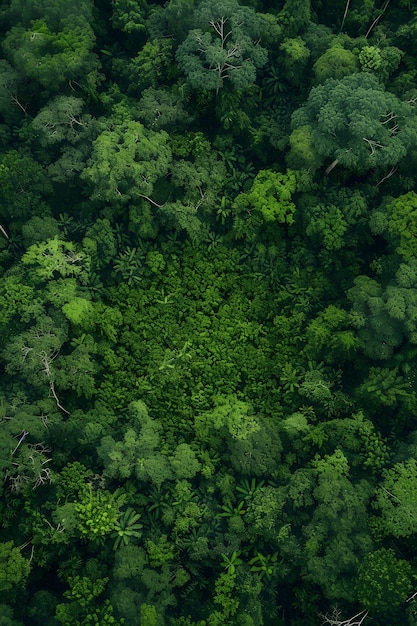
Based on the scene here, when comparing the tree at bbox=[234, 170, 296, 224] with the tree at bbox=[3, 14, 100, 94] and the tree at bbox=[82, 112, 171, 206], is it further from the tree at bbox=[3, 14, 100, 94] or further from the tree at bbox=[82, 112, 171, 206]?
Result: the tree at bbox=[3, 14, 100, 94]

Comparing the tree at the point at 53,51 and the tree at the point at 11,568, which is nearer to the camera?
the tree at the point at 11,568

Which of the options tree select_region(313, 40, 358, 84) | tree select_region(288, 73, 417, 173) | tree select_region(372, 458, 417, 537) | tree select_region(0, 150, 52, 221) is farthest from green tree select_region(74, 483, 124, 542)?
tree select_region(313, 40, 358, 84)

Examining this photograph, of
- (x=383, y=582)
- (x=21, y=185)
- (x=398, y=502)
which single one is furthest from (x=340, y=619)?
(x=21, y=185)

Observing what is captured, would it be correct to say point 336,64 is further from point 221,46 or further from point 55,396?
point 55,396

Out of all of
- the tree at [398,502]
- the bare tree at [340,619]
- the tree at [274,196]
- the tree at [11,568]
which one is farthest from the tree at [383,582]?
the tree at [274,196]

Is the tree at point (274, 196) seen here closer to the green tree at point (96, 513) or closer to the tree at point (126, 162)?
the tree at point (126, 162)

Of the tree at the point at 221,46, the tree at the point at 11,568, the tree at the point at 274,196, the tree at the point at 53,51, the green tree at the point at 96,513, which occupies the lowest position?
the tree at the point at 11,568
